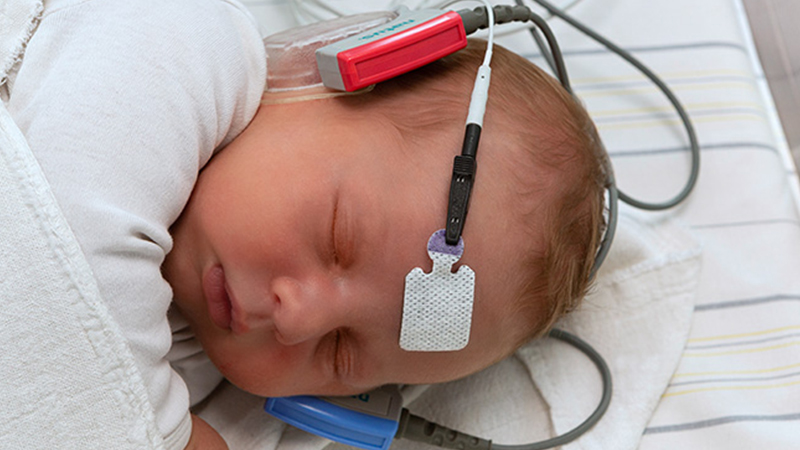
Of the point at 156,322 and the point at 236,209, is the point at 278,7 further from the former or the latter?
the point at 156,322

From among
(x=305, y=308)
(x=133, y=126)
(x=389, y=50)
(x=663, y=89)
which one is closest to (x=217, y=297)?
(x=305, y=308)

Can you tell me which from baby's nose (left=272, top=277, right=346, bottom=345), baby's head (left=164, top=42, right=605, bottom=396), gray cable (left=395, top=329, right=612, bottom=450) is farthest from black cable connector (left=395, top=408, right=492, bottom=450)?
baby's nose (left=272, top=277, right=346, bottom=345)

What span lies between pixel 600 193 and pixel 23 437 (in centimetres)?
75

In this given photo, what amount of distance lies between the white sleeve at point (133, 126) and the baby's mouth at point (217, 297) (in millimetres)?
63

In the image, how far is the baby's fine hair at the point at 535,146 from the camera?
97cm

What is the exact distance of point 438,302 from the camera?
954mm

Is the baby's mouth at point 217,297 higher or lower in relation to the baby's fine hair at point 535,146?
lower

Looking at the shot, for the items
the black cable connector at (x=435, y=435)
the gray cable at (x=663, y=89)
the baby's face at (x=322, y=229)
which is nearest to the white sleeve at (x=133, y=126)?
the baby's face at (x=322, y=229)

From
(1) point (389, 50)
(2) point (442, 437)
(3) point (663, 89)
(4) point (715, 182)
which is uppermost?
(1) point (389, 50)

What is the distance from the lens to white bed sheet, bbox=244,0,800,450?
48.6 inches

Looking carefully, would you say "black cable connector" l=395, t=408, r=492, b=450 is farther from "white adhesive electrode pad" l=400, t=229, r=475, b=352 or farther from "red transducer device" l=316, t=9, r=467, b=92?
"red transducer device" l=316, t=9, r=467, b=92

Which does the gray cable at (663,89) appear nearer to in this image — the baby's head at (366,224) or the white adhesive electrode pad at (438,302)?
the baby's head at (366,224)

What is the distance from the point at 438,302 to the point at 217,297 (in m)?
0.26

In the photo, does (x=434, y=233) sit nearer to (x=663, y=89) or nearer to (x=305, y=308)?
(x=305, y=308)
